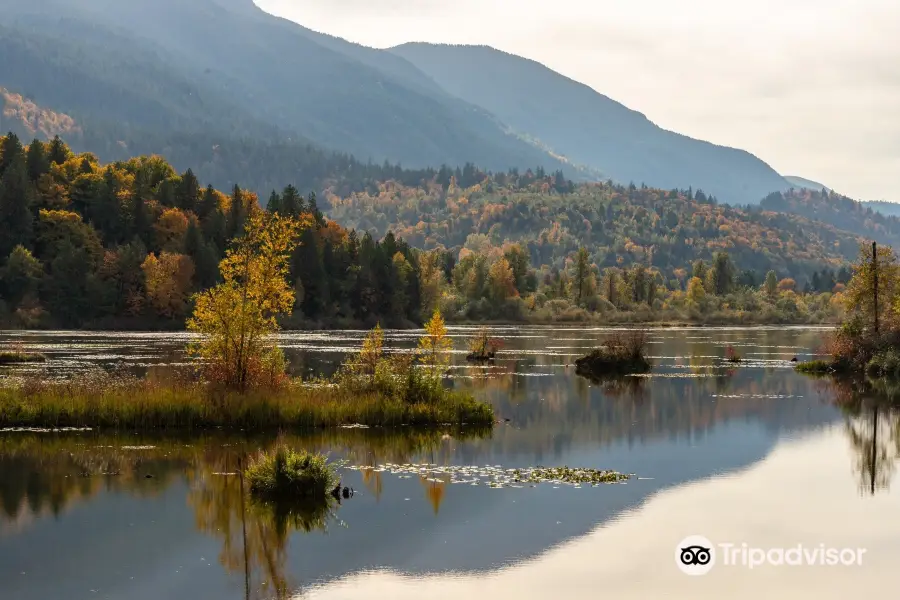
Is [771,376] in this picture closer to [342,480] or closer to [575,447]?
[575,447]

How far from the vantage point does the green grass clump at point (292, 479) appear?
3083cm

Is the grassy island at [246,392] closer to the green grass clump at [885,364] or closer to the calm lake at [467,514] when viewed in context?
the calm lake at [467,514]

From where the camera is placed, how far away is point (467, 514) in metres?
29.9

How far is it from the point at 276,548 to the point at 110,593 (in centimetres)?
462

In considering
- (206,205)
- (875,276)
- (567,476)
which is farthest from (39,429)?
(206,205)

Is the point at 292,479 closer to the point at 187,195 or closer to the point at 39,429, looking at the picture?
the point at 39,429

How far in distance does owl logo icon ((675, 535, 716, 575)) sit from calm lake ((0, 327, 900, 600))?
240mm

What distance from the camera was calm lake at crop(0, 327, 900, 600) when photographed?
23531 millimetres

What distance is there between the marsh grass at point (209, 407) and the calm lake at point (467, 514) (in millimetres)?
1478

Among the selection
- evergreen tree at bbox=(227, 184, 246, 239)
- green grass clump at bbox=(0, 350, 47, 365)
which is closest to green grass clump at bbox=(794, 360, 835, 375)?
green grass clump at bbox=(0, 350, 47, 365)

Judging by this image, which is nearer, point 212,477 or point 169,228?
point 212,477

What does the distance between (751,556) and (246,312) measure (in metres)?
26.2

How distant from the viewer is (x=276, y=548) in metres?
25.9

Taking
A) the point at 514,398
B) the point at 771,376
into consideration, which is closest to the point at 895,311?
the point at 771,376
